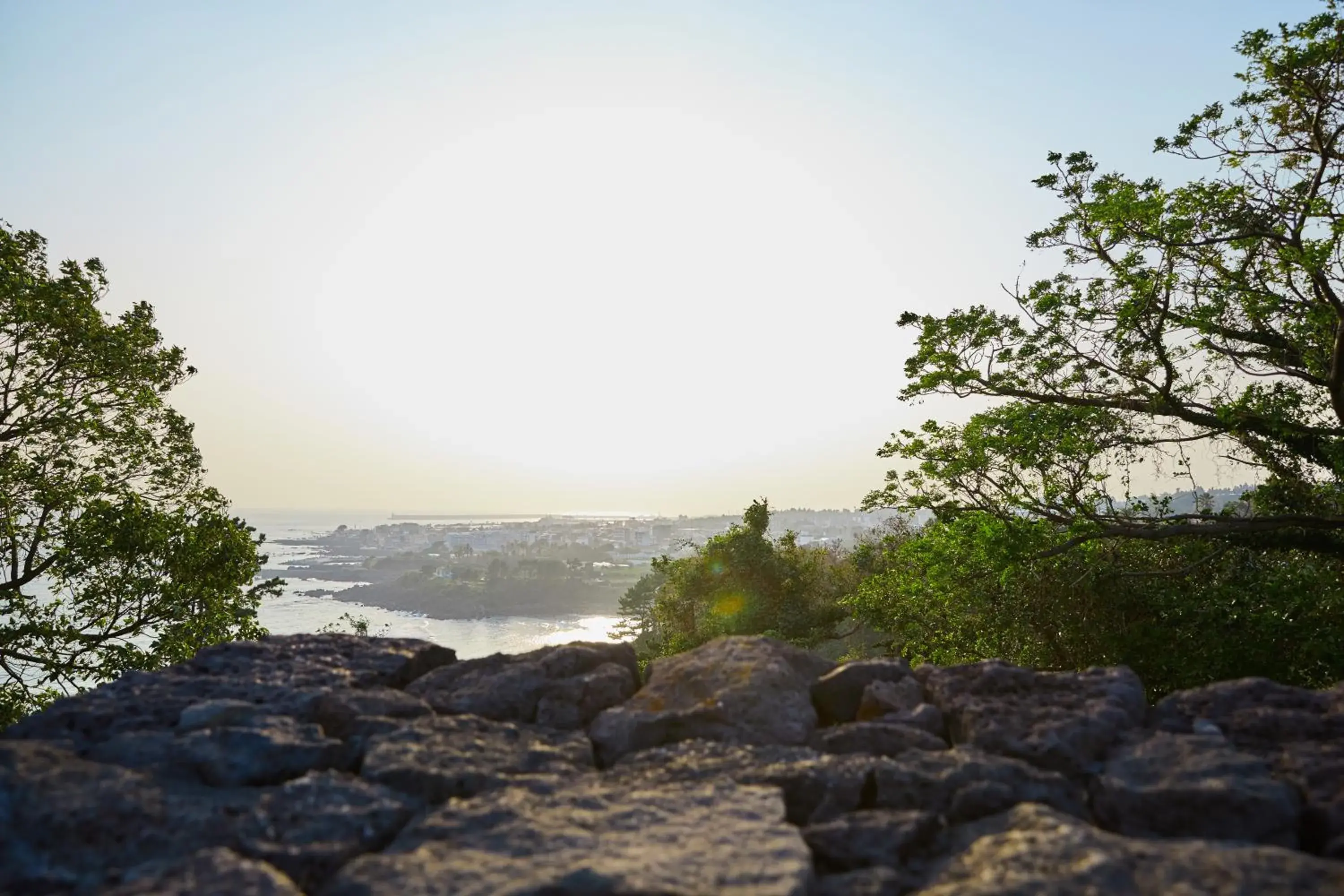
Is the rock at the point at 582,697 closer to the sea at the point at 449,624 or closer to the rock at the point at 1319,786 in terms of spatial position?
the rock at the point at 1319,786

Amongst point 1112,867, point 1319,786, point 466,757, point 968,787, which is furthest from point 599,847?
point 1319,786

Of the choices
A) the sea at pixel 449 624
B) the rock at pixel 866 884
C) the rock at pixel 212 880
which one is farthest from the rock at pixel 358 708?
the sea at pixel 449 624

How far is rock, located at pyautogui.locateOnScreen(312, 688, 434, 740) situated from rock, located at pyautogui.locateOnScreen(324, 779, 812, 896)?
3.29ft

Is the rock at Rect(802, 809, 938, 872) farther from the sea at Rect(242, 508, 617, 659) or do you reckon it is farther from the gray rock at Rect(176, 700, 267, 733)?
the sea at Rect(242, 508, 617, 659)

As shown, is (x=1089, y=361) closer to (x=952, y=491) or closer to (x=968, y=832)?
(x=952, y=491)

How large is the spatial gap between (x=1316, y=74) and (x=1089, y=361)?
5.74 meters

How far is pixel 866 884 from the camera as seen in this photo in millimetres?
2930

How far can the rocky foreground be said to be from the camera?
9.41 ft

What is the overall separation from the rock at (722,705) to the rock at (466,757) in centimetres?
27

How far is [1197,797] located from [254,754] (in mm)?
4596

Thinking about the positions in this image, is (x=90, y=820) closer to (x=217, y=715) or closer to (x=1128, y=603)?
(x=217, y=715)

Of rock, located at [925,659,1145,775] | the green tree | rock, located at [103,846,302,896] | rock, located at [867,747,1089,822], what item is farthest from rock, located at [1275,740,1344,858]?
the green tree

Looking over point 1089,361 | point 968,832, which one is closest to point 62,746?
point 968,832

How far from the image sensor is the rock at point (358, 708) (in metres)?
4.11
